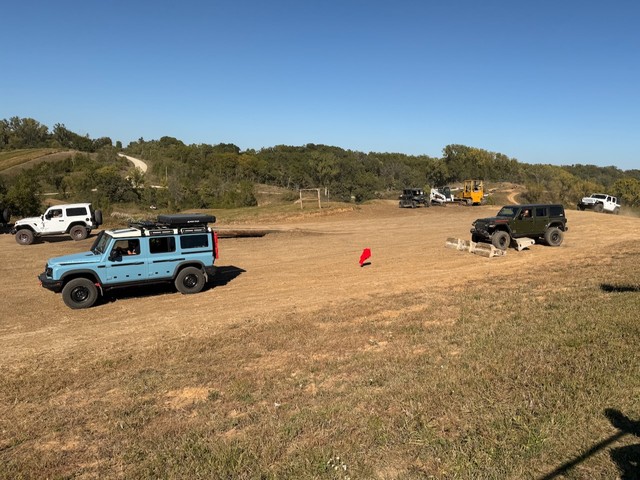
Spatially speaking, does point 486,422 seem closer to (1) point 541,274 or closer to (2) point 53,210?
(1) point 541,274

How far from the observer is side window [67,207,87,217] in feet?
80.8

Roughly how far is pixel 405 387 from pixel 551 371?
82.9 inches

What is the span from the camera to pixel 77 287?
37.6 feet

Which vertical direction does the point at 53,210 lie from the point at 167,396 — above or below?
above

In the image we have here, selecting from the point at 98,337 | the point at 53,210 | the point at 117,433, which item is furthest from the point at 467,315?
the point at 53,210

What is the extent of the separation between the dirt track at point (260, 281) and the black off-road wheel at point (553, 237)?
478 mm

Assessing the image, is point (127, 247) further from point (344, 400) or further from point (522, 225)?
point (522, 225)

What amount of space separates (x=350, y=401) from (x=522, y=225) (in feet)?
53.1

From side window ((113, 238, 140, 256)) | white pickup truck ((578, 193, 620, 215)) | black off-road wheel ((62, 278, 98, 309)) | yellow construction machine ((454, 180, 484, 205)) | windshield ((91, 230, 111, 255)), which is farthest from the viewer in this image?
yellow construction machine ((454, 180, 484, 205))

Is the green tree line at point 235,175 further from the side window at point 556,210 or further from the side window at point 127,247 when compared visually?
the side window at point 556,210

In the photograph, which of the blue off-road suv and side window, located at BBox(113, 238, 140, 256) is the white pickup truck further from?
side window, located at BBox(113, 238, 140, 256)

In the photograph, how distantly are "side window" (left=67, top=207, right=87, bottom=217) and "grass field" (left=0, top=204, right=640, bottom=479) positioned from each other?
1916 cm

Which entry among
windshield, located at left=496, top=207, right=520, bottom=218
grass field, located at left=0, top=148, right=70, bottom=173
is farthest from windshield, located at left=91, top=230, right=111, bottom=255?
grass field, located at left=0, top=148, right=70, bottom=173

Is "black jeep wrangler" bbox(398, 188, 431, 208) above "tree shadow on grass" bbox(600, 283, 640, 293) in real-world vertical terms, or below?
above
